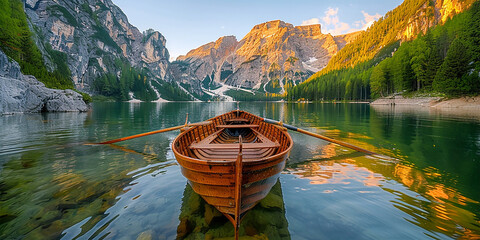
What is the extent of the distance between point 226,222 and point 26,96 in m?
47.6

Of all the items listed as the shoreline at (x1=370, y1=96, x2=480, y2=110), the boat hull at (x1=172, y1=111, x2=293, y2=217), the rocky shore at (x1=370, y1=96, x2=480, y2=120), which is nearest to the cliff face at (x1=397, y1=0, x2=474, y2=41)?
the shoreline at (x1=370, y1=96, x2=480, y2=110)

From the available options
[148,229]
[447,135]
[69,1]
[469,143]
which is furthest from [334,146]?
[69,1]

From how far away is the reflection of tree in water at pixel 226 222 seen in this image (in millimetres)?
4281

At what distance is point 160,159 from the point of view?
995 cm

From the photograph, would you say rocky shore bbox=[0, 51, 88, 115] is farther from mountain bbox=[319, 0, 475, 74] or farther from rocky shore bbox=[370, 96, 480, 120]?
mountain bbox=[319, 0, 475, 74]

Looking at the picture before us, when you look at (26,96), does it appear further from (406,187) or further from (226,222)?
(406,187)

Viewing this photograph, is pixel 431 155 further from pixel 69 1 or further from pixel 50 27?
pixel 69 1

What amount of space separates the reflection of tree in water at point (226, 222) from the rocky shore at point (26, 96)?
41.2 meters

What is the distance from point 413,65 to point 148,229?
77134 millimetres

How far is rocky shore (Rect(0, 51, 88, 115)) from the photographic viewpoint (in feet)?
94.7

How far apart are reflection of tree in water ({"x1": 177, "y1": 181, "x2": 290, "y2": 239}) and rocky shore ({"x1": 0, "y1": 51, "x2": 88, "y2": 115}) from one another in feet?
135

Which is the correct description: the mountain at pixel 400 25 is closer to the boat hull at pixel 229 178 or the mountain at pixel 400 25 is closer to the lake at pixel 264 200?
the lake at pixel 264 200

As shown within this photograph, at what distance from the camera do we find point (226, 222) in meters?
→ 4.66

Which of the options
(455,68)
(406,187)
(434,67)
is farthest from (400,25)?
(406,187)
